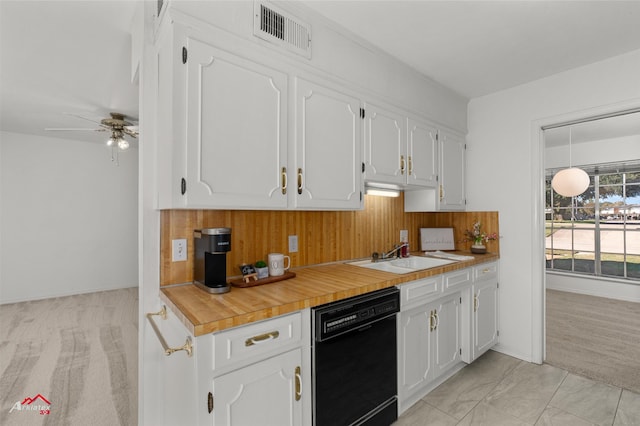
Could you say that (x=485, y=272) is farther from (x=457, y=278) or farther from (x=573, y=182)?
(x=573, y=182)

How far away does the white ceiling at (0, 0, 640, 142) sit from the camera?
185 cm

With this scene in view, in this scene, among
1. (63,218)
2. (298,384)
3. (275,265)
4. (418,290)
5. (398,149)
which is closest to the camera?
(298,384)

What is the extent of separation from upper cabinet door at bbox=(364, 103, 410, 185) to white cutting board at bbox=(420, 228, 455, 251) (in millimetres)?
956

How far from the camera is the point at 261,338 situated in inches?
50.6

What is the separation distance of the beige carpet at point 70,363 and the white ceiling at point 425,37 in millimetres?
2591

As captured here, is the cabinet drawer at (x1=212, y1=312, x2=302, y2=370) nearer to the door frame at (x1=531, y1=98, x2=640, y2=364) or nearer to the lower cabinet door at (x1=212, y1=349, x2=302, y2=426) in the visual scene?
the lower cabinet door at (x1=212, y1=349, x2=302, y2=426)

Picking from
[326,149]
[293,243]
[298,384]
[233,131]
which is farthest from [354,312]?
[233,131]

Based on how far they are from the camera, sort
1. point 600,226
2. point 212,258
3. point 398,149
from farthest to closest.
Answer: point 600,226
point 398,149
point 212,258

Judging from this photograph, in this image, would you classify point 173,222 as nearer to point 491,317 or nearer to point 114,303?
point 491,317

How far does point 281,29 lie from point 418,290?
178 cm

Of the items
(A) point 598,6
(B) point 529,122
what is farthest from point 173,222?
(B) point 529,122

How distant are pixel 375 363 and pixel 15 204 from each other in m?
5.84

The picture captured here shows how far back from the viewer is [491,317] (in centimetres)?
283

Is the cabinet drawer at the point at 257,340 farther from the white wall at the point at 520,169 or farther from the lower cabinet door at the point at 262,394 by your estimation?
the white wall at the point at 520,169
